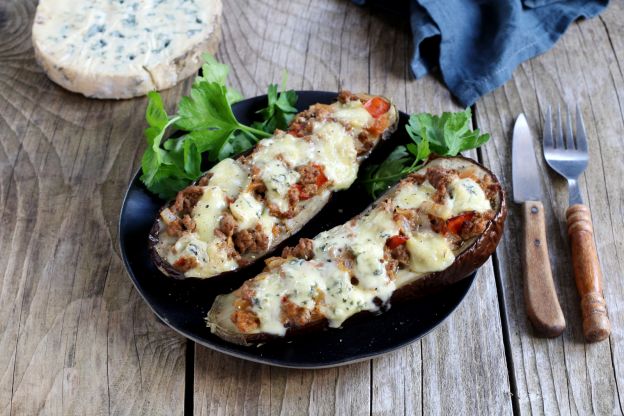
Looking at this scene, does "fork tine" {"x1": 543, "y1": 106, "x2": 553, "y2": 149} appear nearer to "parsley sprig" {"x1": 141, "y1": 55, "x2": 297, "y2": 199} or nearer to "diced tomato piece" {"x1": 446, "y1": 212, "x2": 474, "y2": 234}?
"diced tomato piece" {"x1": 446, "y1": 212, "x2": 474, "y2": 234}

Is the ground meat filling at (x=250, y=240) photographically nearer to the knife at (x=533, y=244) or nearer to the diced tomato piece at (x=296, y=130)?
the diced tomato piece at (x=296, y=130)

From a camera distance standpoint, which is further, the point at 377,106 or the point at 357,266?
the point at 377,106

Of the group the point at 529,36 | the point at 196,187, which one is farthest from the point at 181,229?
the point at 529,36

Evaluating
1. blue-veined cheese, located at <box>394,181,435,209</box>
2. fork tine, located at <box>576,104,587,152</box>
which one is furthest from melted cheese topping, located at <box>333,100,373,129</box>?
fork tine, located at <box>576,104,587,152</box>

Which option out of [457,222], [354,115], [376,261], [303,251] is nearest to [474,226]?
[457,222]

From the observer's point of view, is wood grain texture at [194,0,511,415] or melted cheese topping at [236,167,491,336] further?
wood grain texture at [194,0,511,415]

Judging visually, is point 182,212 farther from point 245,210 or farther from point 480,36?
Result: point 480,36

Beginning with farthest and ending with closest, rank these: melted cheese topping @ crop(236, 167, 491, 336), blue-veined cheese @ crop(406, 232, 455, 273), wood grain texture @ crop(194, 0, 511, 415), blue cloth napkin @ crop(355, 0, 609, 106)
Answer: blue cloth napkin @ crop(355, 0, 609, 106), wood grain texture @ crop(194, 0, 511, 415), blue-veined cheese @ crop(406, 232, 455, 273), melted cheese topping @ crop(236, 167, 491, 336)
